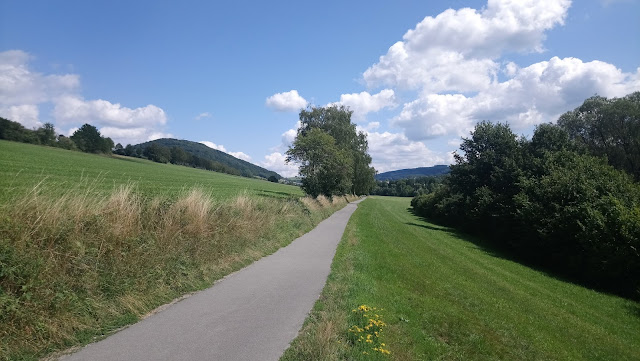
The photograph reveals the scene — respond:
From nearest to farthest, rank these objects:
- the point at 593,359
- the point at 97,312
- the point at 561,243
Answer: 1. the point at 97,312
2. the point at 593,359
3. the point at 561,243

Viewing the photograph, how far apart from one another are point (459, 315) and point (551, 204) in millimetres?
14528

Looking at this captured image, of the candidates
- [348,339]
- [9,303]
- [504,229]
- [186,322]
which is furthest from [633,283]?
[9,303]

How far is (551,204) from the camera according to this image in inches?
742

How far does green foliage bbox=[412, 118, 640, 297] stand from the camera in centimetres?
1394

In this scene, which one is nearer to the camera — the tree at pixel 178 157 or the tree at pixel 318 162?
the tree at pixel 318 162

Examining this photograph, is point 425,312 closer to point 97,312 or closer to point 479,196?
point 97,312

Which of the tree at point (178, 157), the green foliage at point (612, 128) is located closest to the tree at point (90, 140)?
the tree at point (178, 157)

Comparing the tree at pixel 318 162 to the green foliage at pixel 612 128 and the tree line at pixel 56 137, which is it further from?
the tree line at pixel 56 137

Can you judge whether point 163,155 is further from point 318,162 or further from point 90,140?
point 318,162

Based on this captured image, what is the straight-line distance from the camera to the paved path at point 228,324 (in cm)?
442

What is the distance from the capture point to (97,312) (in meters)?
5.05

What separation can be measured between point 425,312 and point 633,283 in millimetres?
11208

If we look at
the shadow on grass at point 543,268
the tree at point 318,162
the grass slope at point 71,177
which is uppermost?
the tree at point 318,162

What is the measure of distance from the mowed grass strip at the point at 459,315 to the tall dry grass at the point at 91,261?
9.26 feet
